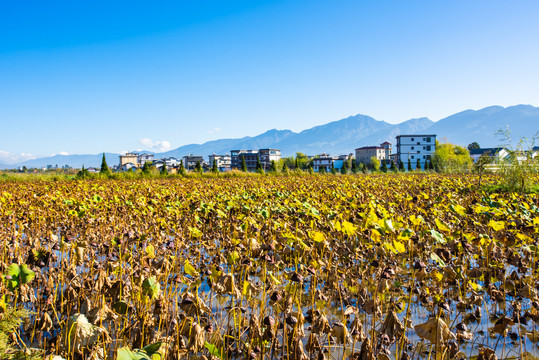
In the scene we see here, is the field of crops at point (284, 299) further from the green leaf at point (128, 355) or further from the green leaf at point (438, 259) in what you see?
the green leaf at point (438, 259)

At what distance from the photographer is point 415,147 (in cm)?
9038

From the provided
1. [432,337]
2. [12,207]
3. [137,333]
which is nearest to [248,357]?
[137,333]

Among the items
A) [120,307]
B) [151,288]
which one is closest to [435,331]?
[151,288]

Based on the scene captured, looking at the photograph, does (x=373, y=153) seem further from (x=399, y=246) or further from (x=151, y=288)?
(x=151, y=288)

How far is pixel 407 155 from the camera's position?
90.2 meters

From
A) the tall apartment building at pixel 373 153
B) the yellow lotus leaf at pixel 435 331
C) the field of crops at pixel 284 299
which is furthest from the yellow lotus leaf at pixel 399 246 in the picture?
the tall apartment building at pixel 373 153

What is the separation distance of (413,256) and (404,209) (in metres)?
3.27

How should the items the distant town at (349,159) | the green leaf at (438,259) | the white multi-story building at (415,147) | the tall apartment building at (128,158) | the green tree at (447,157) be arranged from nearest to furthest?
1. the green leaf at (438,259)
2. the green tree at (447,157)
3. the distant town at (349,159)
4. the white multi-story building at (415,147)
5. the tall apartment building at (128,158)

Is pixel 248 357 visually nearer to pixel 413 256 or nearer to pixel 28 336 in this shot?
pixel 28 336

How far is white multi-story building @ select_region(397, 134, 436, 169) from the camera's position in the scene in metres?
89.2

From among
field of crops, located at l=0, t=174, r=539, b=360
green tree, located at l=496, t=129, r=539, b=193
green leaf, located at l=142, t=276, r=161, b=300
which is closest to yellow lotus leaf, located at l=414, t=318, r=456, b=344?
field of crops, located at l=0, t=174, r=539, b=360

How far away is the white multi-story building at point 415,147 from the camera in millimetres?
89188

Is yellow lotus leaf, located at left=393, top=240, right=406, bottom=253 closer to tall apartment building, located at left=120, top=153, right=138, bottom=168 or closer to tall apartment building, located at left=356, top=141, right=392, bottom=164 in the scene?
tall apartment building, located at left=356, top=141, right=392, bottom=164

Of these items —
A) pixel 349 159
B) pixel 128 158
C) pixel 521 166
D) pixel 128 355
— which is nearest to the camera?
pixel 128 355
